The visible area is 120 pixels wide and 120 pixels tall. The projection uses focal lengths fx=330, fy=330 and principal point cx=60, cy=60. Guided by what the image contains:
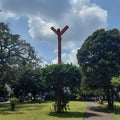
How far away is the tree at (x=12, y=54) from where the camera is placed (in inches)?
1839

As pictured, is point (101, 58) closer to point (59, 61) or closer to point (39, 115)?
point (59, 61)

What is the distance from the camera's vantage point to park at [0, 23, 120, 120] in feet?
97.7

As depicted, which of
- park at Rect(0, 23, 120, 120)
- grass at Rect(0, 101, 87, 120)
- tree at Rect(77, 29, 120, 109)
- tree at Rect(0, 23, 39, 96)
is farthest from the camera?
tree at Rect(0, 23, 39, 96)

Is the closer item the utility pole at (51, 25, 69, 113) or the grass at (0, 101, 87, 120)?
the grass at (0, 101, 87, 120)

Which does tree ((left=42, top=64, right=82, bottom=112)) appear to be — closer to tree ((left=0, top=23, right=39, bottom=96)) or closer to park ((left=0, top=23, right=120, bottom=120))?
park ((left=0, top=23, right=120, bottom=120))

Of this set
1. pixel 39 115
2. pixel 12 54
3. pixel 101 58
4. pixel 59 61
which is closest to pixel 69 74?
pixel 59 61

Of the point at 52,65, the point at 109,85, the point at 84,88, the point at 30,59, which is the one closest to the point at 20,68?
the point at 30,59

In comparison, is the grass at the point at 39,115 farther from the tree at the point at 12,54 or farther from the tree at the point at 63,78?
the tree at the point at 12,54

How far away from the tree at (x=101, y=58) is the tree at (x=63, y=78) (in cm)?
657

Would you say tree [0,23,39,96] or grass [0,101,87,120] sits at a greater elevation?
tree [0,23,39,96]

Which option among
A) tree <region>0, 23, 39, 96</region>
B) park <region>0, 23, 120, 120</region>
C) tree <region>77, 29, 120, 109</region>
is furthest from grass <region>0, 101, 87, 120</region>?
tree <region>0, 23, 39, 96</region>

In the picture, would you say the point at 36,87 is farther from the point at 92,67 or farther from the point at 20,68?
the point at 92,67

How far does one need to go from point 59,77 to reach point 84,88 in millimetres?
10914

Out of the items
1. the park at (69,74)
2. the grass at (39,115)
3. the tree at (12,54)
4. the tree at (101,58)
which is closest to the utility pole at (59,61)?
the park at (69,74)
